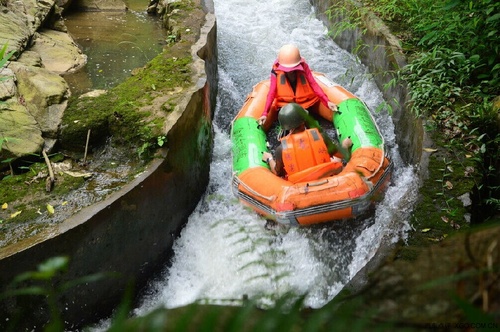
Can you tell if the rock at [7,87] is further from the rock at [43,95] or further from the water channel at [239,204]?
the water channel at [239,204]

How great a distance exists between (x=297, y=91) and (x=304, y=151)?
57.2 inches

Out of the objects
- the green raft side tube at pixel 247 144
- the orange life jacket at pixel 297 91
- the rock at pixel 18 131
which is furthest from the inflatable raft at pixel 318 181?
the rock at pixel 18 131

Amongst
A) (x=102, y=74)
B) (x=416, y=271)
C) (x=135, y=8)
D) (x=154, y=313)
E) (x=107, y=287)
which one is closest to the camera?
(x=154, y=313)

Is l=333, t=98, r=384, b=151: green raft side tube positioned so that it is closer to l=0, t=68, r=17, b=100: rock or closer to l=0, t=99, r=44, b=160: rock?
l=0, t=99, r=44, b=160: rock

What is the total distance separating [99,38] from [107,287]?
4.67m

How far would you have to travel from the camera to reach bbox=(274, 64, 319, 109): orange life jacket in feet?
19.6

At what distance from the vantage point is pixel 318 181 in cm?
457

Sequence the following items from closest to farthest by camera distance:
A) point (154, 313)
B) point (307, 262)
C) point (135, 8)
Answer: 1. point (154, 313)
2. point (307, 262)
3. point (135, 8)

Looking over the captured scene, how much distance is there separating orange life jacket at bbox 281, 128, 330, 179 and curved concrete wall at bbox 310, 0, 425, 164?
0.97m

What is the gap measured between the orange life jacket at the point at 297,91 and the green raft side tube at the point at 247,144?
0.53 metres

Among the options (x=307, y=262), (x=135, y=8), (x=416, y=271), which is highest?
(x=416, y=271)

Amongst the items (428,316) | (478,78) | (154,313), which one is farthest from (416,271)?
(478,78)

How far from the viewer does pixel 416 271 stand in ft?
3.36

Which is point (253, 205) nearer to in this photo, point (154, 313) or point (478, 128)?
point (478, 128)
